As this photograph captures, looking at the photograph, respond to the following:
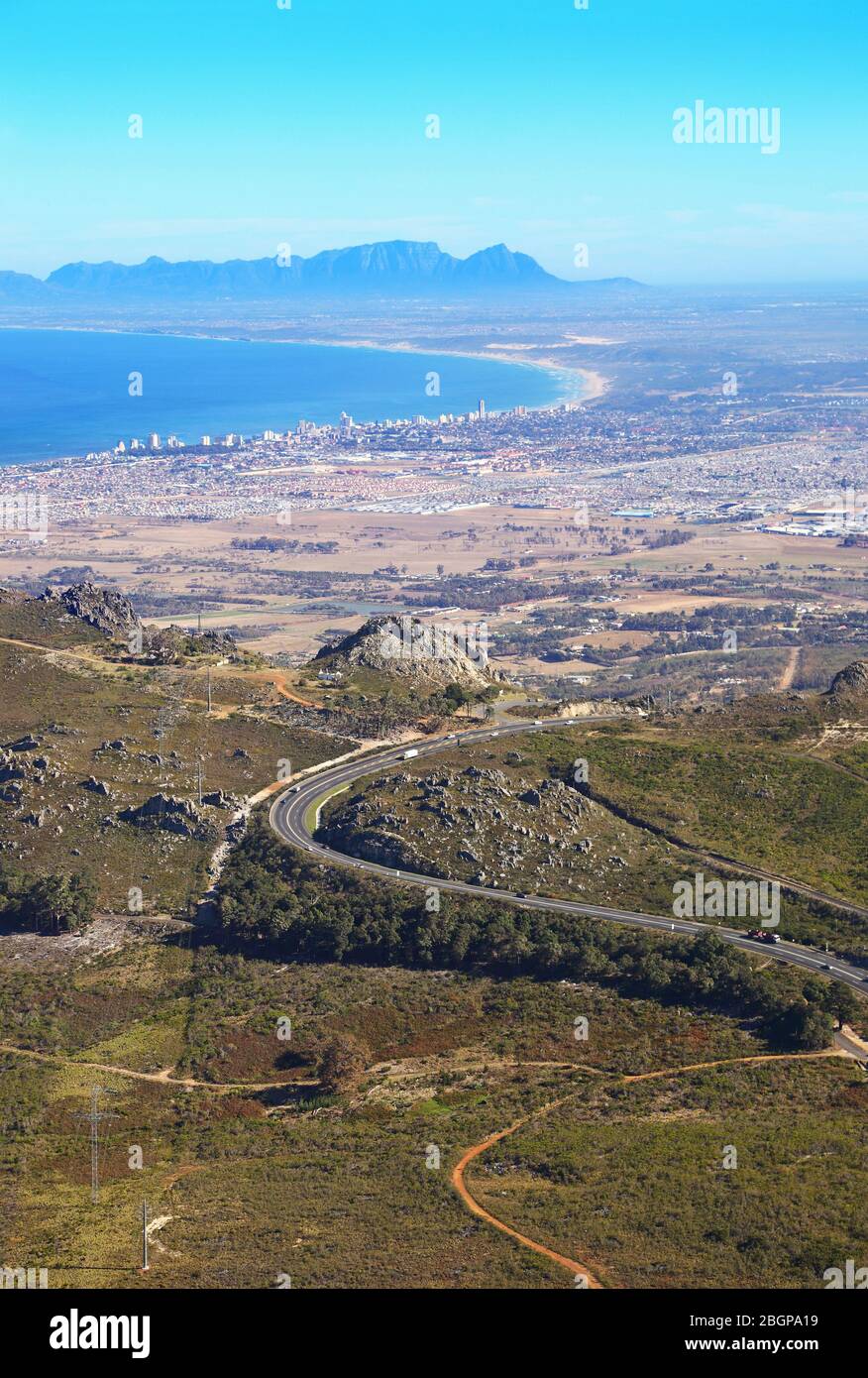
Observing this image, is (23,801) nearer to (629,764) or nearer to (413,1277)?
(629,764)

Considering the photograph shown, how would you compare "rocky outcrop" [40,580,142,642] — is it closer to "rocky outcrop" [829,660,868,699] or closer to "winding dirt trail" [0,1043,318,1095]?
"rocky outcrop" [829,660,868,699]

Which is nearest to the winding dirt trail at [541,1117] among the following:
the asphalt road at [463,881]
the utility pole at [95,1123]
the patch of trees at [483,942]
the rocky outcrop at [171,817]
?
the patch of trees at [483,942]

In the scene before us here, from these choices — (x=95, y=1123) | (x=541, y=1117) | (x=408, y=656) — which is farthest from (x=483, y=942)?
(x=408, y=656)

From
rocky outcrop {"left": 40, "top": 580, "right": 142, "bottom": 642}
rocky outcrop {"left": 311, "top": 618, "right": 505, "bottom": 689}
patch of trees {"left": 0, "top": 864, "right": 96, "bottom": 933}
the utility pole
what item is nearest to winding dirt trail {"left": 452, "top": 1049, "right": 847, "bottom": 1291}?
the utility pole

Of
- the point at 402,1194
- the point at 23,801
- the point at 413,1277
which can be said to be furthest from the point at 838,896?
the point at 23,801

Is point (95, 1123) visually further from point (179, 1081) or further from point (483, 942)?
point (483, 942)

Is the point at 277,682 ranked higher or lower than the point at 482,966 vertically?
higher

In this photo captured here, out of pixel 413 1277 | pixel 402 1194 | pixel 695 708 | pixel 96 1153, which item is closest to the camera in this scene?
pixel 413 1277
